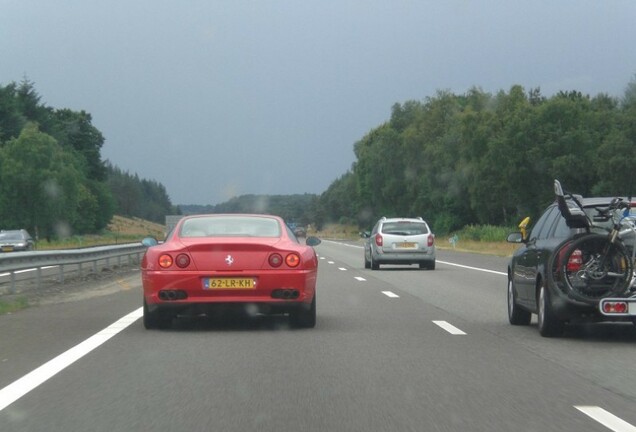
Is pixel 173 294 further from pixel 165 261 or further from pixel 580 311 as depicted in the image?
pixel 580 311

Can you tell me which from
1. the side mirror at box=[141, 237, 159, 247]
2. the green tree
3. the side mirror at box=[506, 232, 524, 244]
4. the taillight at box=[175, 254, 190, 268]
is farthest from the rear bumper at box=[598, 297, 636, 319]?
the green tree

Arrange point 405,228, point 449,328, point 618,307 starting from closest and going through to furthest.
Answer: point 618,307
point 449,328
point 405,228

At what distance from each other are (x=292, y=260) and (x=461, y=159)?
92739mm

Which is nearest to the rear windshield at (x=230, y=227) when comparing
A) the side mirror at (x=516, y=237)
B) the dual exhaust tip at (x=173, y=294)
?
the dual exhaust tip at (x=173, y=294)

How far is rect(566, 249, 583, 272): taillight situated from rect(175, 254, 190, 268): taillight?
4.01 meters

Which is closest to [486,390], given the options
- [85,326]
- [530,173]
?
[85,326]

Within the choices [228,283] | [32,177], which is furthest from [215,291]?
[32,177]

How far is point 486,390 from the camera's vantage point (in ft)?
25.2

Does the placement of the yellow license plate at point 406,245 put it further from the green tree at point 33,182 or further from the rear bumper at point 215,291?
the green tree at point 33,182

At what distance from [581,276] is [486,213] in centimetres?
9240

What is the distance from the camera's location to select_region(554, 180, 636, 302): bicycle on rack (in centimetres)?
1050

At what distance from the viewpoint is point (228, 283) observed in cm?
1153

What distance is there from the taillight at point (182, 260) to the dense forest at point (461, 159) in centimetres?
6607

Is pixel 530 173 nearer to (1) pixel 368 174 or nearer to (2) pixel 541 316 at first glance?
(1) pixel 368 174
